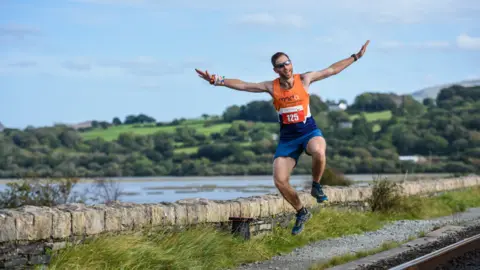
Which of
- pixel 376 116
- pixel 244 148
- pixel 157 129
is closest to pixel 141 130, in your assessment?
pixel 157 129

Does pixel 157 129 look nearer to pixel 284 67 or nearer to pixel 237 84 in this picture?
pixel 237 84

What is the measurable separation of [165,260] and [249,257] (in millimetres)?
1906

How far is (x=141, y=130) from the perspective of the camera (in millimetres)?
84188

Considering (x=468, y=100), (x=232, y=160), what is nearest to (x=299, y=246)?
(x=232, y=160)

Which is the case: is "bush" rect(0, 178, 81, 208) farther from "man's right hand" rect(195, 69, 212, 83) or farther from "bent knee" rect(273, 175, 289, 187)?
"man's right hand" rect(195, 69, 212, 83)

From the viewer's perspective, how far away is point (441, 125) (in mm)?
77875

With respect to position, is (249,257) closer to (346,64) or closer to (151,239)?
(151,239)

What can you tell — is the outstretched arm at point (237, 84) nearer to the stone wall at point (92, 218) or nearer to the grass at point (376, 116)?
the stone wall at point (92, 218)

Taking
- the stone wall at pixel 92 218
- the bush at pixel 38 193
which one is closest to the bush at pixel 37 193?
the bush at pixel 38 193

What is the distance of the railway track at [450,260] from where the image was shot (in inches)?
452

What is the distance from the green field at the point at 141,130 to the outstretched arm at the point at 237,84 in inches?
2585

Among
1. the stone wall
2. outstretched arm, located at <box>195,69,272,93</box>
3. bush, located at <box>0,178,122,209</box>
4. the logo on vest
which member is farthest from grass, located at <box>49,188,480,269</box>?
bush, located at <box>0,178,122,209</box>

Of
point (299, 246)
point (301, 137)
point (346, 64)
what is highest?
point (346, 64)

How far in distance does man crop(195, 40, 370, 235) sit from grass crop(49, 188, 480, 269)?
113 cm
